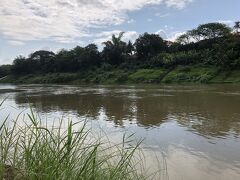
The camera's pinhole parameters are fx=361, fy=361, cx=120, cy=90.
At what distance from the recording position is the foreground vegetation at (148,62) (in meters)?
48.2

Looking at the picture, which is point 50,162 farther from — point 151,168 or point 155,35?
point 155,35

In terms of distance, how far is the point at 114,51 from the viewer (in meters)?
71.9

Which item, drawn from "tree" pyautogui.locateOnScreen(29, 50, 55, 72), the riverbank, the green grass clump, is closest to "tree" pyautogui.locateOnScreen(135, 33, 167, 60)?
the riverbank

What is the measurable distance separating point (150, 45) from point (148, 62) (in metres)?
4.81

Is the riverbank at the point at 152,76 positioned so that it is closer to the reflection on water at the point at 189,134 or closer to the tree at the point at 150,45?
the tree at the point at 150,45

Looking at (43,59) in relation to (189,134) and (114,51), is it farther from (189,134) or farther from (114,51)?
(189,134)

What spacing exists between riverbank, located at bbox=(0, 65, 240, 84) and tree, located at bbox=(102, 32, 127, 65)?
4532mm

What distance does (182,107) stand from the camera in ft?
62.1

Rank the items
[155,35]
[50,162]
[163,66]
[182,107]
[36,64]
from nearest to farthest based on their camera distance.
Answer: [50,162] → [182,107] → [163,66] → [155,35] → [36,64]

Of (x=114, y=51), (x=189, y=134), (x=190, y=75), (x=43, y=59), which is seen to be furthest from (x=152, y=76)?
(x=189, y=134)

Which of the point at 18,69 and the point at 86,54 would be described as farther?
the point at 18,69

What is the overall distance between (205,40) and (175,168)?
2185 inches

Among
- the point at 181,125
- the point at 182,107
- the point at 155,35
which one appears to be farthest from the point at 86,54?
the point at 181,125

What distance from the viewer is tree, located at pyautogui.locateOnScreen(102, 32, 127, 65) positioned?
236 ft
